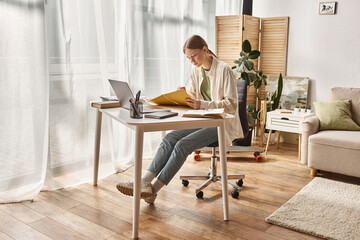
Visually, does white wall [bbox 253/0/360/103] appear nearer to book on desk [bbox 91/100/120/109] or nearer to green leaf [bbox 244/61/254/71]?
green leaf [bbox 244/61/254/71]

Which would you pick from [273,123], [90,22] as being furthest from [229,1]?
[90,22]

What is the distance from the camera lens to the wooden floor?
2195 mm

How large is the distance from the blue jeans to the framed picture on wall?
2.57 meters

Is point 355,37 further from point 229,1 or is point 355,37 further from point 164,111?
point 164,111

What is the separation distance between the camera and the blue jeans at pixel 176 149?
2422 mm

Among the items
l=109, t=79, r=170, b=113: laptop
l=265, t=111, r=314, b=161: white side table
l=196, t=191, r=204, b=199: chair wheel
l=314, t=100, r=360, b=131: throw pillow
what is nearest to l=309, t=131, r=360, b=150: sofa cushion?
l=314, t=100, r=360, b=131: throw pillow

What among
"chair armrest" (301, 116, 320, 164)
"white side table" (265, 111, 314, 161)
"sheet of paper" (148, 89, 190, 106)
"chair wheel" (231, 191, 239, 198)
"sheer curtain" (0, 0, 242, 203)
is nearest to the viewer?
"sheet of paper" (148, 89, 190, 106)

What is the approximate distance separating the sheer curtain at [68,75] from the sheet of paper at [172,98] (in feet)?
2.71

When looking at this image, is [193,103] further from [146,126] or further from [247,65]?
[247,65]

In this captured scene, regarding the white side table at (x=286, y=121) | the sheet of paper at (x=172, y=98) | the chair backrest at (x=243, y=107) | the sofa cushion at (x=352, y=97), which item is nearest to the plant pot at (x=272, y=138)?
the white side table at (x=286, y=121)

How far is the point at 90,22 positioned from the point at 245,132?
5.19ft

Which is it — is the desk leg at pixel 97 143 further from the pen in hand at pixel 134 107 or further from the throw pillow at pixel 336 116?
the throw pillow at pixel 336 116

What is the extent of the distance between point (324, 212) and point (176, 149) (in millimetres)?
1109

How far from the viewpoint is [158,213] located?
8.16 ft
